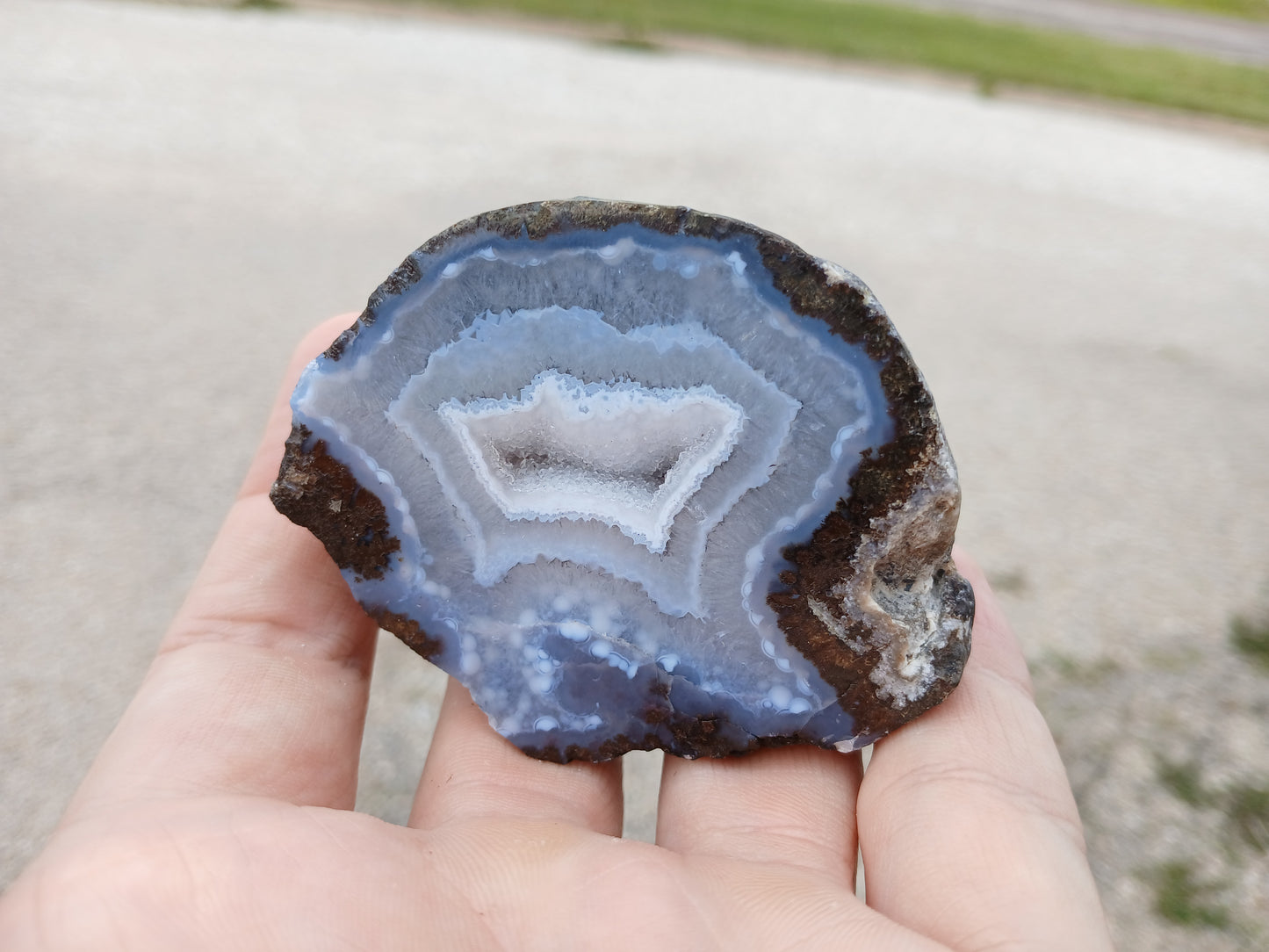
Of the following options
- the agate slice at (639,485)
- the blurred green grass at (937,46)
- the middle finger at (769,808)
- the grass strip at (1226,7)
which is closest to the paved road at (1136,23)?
the grass strip at (1226,7)

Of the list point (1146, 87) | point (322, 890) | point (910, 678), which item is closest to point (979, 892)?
point (910, 678)

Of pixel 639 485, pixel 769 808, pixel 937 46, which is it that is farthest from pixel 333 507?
pixel 937 46

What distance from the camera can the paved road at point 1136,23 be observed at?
5.08 meters

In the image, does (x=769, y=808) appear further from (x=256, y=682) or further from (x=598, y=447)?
(x=256, y=682)

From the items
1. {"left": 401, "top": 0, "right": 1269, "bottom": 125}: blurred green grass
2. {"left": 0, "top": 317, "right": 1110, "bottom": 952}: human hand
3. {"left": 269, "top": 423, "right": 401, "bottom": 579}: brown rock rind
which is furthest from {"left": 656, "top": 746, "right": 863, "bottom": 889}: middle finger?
{"left": 401, "top": 0, "right": 1269, "bottom": 125}: blurred green grass

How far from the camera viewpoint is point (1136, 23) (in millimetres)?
5695

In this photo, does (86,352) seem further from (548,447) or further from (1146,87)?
(1146,87)

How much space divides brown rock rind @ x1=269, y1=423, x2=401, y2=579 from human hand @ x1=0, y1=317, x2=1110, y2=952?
10 cm

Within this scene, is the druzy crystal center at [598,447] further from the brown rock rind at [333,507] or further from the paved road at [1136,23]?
the paved road at [1136,23]

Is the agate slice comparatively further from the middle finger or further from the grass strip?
the grass strip

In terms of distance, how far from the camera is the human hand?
0.71 meters

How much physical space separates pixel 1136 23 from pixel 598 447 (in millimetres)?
6295

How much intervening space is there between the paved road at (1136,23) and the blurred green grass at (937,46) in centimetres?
80

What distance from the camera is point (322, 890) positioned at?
724mm
